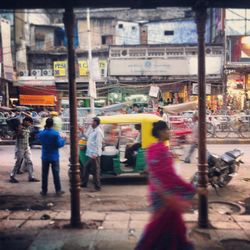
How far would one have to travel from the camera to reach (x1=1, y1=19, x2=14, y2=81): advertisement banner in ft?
95.0

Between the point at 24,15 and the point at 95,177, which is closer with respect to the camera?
the point at 95,177

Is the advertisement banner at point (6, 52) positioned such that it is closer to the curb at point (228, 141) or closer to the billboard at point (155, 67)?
the billboard at point (155, 67)

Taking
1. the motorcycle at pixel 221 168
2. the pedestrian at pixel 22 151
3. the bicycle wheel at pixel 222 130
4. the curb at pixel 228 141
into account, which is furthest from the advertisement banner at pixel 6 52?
the motorcycle at pixel 221 168

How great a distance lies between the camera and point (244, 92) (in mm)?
26875

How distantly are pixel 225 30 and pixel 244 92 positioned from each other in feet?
13.8

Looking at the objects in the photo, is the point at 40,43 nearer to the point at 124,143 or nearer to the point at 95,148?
the point at 124,143

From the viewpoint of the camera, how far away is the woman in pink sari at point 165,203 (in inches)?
169

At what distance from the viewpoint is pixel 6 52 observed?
29.3 m

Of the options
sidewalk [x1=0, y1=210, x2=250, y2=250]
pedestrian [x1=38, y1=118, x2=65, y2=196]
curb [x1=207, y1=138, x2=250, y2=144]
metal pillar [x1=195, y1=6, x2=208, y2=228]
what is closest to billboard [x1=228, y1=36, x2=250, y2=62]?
curb [x1=207, y1=138, x2=250, y2=144]

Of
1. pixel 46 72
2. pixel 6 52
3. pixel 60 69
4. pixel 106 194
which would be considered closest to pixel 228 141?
pixel 106 194

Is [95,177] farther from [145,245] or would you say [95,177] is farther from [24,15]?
[24,15]

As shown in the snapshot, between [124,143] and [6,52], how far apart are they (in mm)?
21003

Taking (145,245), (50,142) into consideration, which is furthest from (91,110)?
(145,245)

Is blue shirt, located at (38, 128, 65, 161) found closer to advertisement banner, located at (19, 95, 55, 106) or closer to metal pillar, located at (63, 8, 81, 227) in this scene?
metal pillar, located at (63, 8, 81, 227)
